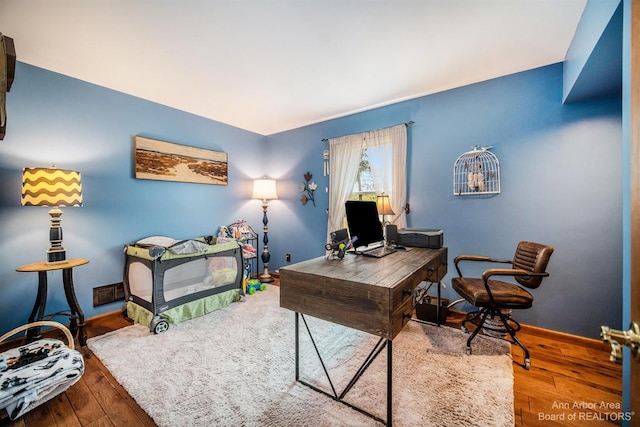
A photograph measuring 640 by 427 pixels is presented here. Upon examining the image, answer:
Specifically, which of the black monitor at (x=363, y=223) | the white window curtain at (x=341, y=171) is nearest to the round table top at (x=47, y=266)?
the black monitor at (x=363, y=223)

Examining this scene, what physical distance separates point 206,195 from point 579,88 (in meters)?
4.14

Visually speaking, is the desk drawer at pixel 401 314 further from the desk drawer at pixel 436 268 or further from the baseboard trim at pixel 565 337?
the baseboard trim at pixel 565 337

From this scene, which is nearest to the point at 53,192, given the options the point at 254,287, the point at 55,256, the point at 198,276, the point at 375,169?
the point at 55,256

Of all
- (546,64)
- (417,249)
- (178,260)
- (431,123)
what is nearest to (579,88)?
(546,64)

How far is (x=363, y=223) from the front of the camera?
192 centimetres

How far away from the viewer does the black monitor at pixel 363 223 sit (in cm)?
178

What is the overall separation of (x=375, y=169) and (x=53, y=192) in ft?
10.4

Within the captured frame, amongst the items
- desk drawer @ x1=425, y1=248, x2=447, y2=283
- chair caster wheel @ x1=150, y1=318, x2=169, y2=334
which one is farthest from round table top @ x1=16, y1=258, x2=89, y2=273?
desk drawer @ x1=425, y1=248, x2=447, y2=283

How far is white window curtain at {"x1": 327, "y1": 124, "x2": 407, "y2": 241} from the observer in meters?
2.99

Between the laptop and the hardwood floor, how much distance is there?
4.03 ft

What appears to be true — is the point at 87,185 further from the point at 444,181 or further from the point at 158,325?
the point at 444,181

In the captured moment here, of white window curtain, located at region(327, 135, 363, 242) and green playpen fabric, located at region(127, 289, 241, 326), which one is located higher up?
white window curtain, located at region(327, 135, 363, 242)

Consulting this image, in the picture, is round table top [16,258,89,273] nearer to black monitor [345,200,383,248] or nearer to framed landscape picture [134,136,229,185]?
framed landscape picture [134,136,229,185]

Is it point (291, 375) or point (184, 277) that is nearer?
point (291, 375)
